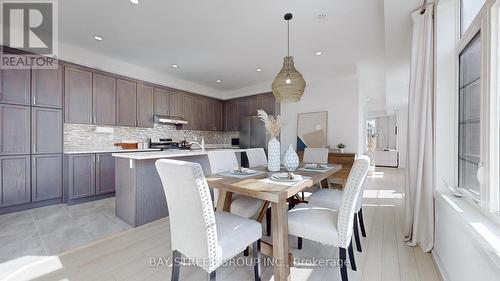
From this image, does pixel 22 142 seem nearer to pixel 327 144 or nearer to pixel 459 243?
pixel 459 243

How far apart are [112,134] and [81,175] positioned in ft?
3.33

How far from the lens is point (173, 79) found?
5.12 m

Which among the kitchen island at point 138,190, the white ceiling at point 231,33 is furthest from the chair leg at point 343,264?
the white ceiling at point 231,33

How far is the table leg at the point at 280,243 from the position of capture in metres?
1.45

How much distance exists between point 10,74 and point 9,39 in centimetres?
50

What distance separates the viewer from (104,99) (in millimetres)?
3898

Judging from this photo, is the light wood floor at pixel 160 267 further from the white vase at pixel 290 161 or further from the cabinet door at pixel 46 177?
the cabinet door at pixel 46 177

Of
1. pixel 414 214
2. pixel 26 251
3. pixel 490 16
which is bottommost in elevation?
pixel 26 251

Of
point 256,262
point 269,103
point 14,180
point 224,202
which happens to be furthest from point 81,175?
point 269,103

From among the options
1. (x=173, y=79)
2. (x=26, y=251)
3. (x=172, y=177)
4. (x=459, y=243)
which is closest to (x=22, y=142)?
(x=26, y=251)

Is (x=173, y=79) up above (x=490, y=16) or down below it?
above

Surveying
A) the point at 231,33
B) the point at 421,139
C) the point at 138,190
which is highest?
the point at 231,33

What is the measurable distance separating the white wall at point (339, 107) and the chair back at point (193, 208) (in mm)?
4344

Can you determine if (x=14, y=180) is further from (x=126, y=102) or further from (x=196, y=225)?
(x=196, y=225)
